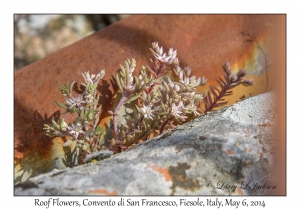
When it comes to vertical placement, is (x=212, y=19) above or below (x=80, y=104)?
above

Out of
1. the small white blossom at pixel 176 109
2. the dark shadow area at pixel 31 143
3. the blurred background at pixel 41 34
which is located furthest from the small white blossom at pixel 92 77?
the blurred background at pixel 41 34

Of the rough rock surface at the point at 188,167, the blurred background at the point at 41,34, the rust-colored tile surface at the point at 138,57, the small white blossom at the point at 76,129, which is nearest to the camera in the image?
the rough rock surface at the point at 188,167

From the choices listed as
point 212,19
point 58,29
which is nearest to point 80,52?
point 212,19

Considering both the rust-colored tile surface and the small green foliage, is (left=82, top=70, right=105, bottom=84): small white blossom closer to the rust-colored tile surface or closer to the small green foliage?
the small green foliage

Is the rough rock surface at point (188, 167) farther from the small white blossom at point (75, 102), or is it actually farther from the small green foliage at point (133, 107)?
the small white blossom at point (75, 102)

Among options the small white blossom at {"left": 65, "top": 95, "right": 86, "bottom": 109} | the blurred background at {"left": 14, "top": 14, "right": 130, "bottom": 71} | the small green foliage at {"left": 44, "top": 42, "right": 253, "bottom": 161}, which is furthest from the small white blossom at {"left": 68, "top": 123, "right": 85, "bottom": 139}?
the blurred background at {"left": 14, "top": 14, "right": 130, "bottom": 71}
